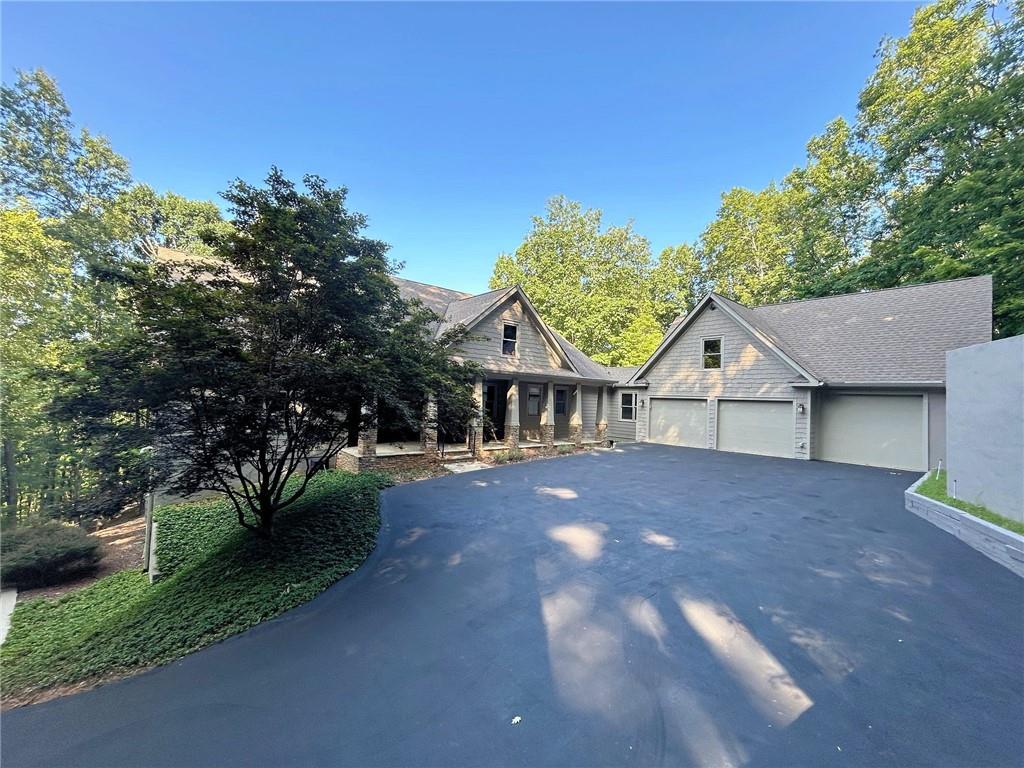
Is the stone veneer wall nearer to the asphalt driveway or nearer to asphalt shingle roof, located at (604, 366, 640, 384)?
the asphalt driveway

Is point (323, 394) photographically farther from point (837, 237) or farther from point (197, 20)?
point (837, 237)

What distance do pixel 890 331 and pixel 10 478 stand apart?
29.7 m

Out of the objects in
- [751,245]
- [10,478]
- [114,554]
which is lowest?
[114,554]

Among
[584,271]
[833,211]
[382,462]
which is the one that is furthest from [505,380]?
[833,211]

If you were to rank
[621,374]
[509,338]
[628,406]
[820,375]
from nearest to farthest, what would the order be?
[820,375] < [509,338] < [628,406] < [621,374]

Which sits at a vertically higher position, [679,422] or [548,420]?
[548,420]

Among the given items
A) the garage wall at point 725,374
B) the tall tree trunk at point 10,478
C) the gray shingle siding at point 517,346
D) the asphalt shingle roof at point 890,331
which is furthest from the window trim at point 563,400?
the tall tree trunk at point 10,478

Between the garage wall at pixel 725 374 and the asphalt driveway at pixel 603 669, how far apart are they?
346 inches

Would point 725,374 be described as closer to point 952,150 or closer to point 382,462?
point 952,150

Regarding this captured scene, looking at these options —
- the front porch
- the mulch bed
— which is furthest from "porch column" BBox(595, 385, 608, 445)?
the mulch bed

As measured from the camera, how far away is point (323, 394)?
197 inches

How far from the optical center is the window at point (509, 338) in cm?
1395

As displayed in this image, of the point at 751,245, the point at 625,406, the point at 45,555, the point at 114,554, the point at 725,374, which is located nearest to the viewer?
the point at 45,555

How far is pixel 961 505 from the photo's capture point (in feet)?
20.5
